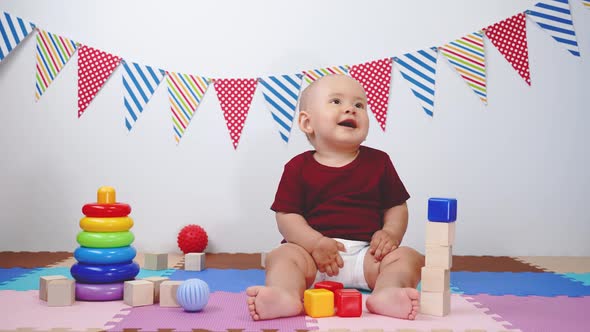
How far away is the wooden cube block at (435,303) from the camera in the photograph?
128 centimetres

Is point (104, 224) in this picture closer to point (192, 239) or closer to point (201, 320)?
point (201, 320)

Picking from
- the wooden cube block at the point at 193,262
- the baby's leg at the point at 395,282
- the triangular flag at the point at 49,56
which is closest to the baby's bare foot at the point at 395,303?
the baby's leg at the point at 395,282

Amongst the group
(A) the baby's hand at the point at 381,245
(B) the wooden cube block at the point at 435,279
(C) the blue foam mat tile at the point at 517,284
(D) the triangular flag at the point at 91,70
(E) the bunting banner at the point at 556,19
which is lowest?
(C) the blue foam mat tile at the point at 517,284

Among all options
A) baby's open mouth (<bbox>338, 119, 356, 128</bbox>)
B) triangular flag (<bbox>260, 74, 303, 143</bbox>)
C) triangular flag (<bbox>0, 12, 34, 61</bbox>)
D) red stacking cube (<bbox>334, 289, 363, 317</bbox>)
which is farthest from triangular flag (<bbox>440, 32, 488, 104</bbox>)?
triangular flag (<bbox>0, 12, 34, 61</bbox>)

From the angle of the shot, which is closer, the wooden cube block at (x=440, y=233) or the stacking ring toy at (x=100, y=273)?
the wooden cube block at (x=440, y=233)

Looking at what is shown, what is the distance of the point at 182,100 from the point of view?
231 centimetres

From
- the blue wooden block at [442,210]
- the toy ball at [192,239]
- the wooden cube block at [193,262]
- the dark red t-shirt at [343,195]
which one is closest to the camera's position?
the blue wooden block at [442,210]

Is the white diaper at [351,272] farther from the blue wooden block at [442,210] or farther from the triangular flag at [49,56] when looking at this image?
the triangular flag at [49,56]

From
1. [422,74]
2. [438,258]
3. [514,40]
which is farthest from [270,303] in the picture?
[514,40]

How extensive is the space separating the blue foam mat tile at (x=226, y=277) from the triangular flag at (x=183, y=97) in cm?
63

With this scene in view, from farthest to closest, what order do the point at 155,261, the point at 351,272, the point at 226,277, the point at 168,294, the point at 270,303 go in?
the point at 155,261 → the point at 226,277 → the point at 351,272 → the point at 168,294 → the point at 270,303

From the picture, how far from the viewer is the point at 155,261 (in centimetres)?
189

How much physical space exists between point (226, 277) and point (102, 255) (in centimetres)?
42

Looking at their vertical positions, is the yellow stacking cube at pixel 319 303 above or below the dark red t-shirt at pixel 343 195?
below
